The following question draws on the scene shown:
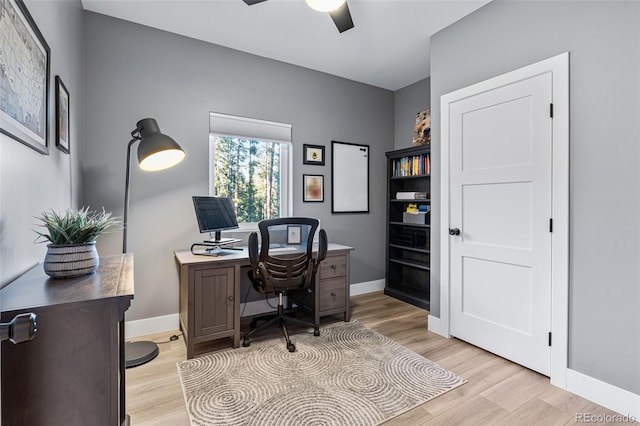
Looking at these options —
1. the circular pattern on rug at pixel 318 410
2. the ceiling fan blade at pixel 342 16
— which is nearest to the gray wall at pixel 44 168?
the circular pattern on rug at pixel 318 410

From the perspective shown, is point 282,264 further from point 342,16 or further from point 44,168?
point 342,16

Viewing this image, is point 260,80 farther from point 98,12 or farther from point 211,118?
point 98,12

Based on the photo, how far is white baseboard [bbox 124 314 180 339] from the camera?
2.69 meters

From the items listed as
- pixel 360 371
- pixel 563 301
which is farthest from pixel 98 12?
pixel 563 301

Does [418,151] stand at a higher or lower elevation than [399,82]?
lower

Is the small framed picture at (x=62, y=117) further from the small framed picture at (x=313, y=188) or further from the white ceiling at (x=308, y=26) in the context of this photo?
the small framed picture at (x=313, y=188)

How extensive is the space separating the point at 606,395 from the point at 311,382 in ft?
5.57

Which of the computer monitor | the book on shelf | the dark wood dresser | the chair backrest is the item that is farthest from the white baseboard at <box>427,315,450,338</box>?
the dark wood dresser

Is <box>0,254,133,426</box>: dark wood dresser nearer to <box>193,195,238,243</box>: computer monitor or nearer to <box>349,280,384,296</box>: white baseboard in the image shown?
<box>193,195,238,243</box>: computer monitor

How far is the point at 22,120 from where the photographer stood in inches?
47.9

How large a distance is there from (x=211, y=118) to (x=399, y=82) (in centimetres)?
235

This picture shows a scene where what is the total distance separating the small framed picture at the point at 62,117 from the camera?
1695mm

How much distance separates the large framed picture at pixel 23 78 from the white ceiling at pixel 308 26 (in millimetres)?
1320

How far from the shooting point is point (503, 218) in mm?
2314
